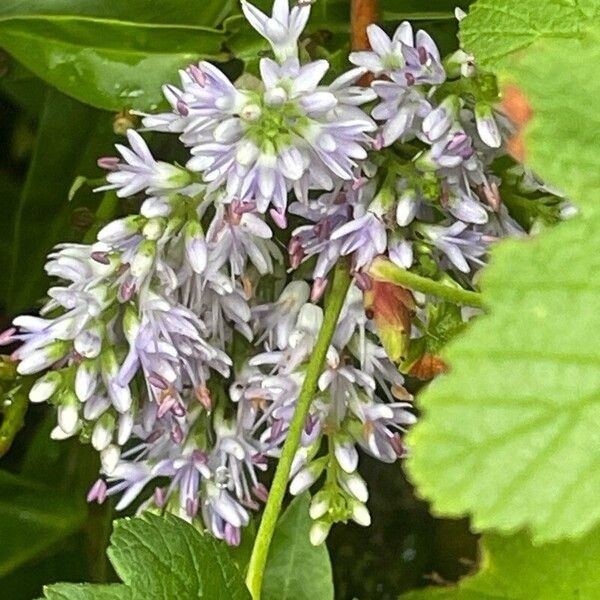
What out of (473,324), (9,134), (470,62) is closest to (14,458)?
(9,134)

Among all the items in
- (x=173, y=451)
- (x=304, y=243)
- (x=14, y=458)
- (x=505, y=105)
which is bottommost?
(x=14, y=458)

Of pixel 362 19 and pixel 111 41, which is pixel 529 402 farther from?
pixel 111 41

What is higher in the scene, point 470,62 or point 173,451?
point 470,62

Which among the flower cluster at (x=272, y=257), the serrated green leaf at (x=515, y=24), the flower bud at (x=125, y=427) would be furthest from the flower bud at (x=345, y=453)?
the serrated green leaf at (x=515, y=24)

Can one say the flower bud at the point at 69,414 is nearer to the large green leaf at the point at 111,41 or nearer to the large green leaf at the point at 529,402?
the large green leaf at the point at 111,41

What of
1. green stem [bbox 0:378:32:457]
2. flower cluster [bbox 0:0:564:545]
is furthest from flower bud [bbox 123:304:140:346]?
green stem [bbox 0:378:32:457]

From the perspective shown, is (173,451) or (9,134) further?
(9,134)

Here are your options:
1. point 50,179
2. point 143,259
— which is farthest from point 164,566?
point 50,179

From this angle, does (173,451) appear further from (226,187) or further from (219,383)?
(226,187)
